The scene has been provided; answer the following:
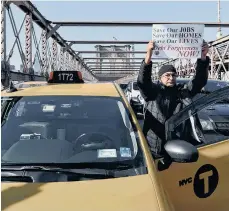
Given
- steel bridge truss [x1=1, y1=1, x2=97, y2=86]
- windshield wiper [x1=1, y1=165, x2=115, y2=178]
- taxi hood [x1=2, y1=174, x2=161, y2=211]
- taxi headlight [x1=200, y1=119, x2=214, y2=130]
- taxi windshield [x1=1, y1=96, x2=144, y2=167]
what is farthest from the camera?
steel bridge truss [x1=1, y1=1, x2=97, y2=86]

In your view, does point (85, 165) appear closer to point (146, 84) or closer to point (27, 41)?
point (146, 84)

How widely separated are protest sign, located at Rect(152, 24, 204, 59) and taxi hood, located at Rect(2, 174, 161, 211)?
374 centimetres

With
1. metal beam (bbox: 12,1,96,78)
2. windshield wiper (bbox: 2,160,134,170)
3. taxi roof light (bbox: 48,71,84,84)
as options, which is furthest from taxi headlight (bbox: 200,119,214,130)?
metal beam (bbox: 12,1,96,78)

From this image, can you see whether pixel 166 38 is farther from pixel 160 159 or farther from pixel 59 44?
pixel 59 44

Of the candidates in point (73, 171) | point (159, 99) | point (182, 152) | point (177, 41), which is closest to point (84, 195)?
point (73, 171)

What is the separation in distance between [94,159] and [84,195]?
0.56 m

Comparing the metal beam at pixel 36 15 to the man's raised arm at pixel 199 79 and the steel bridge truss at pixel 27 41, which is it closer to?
the steel bridge truss at pixel 27 41

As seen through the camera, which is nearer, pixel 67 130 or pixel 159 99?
pixel 67 130

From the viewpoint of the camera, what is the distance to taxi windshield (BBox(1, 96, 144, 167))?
2.98 meters

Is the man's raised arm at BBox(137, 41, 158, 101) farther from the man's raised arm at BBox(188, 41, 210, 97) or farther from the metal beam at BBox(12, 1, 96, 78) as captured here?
the metal beam at BBox(12, 1, 96, 78)

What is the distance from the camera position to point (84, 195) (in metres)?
2.38

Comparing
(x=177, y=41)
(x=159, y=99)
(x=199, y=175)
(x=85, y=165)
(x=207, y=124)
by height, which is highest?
(x=177, y=41)

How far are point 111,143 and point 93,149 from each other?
0.49 feet

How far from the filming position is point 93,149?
3.12m
